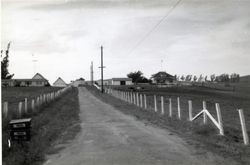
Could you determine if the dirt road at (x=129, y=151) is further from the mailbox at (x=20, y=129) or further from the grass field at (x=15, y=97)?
the grass field at (x=15, y=97)

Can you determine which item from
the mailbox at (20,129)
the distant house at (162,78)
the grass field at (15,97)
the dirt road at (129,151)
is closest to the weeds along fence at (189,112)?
the dirt road at (129,151)

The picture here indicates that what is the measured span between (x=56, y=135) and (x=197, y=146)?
201 inches

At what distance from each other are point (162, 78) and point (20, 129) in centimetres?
14046

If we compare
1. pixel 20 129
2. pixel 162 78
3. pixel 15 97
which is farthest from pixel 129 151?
pixel 162 78

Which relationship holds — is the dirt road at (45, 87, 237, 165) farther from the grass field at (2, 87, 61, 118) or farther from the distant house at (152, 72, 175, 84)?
the distant house at (152, 72, 175, 84)

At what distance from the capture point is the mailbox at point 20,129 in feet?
28.0

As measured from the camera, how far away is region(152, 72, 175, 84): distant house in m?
147

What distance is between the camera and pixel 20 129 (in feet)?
28.1

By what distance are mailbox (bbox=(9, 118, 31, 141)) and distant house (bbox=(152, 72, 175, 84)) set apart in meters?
138

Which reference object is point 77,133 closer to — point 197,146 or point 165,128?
point 165,128

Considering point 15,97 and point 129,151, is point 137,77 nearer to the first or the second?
point 15,97

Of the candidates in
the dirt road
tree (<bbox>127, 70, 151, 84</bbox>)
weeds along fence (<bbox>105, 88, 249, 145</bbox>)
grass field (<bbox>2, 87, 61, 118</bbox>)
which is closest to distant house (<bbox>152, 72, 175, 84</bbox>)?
tree (<bbox>127, 70, 151, 84</bbox>)

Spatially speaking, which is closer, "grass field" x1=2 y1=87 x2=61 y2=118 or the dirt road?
the dirt road

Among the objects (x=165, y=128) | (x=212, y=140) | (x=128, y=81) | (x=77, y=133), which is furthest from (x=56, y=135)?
(x=128, y=81)
